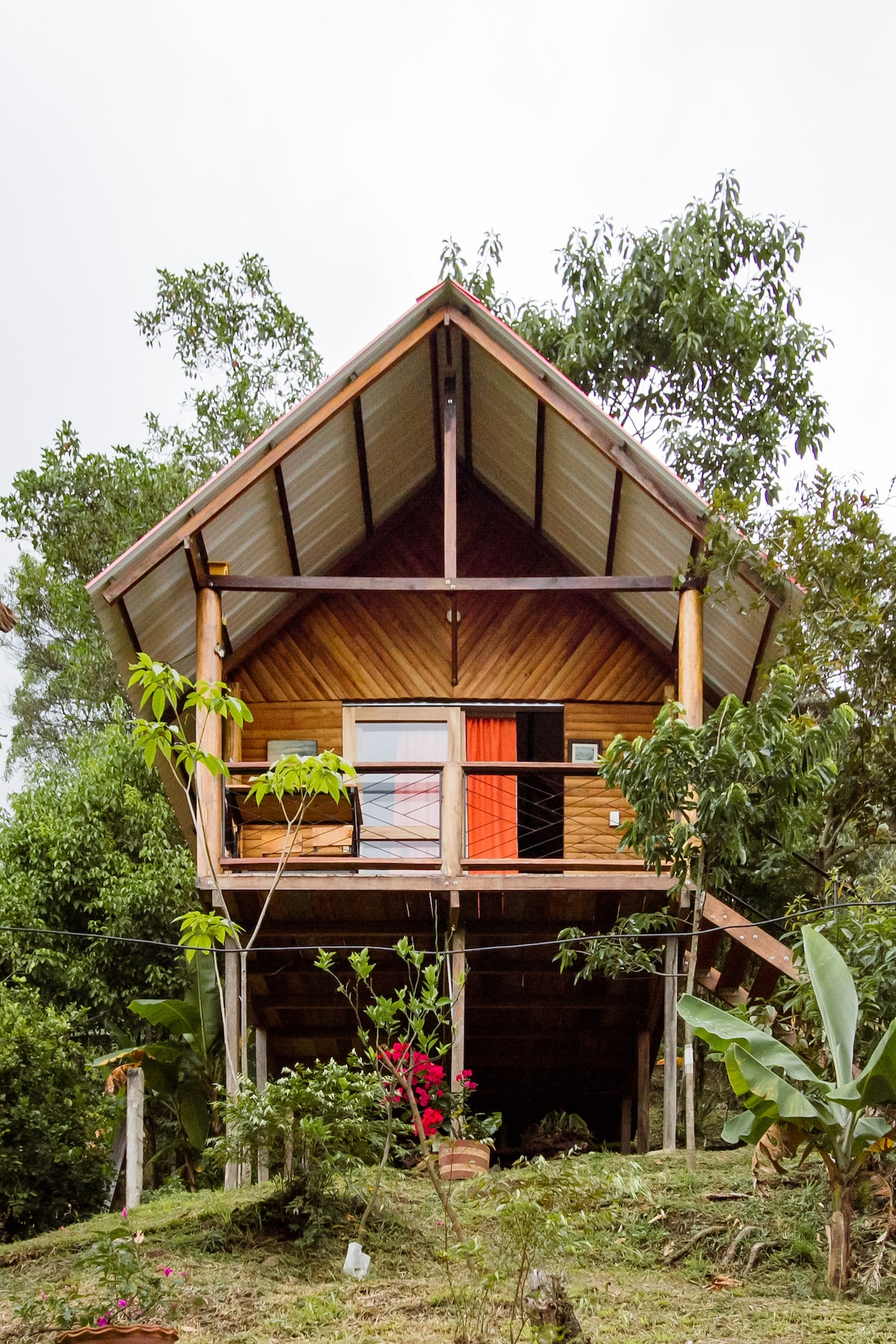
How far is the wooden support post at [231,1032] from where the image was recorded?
35.7ft

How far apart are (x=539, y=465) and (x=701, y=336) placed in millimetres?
7894

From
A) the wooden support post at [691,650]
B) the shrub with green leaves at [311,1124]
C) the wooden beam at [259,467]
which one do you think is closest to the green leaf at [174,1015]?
the wooden beam at [259,467]

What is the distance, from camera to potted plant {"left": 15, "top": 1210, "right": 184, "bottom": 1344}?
7.12 meters

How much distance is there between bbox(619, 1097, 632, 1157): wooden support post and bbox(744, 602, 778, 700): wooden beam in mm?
4884

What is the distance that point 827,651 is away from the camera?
1184 centimetres

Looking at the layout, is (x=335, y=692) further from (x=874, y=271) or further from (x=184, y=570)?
(x=874, y=271)

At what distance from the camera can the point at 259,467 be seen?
12.4 m

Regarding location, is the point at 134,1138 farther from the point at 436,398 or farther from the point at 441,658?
the point at 436,398

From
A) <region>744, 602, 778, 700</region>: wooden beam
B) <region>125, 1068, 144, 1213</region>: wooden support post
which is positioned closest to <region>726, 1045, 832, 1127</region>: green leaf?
<region>744, 602, 778, 700</region>: wooden beam

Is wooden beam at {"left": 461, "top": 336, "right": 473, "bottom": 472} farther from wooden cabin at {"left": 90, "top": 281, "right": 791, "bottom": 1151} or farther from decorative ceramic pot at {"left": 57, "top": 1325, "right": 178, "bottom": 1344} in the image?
decorative ceramic pot at {"left": 57, "top": 1325, "right": 178, "bottom": 1344}

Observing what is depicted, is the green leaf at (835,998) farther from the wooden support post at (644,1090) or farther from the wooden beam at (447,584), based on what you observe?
the wooden support post at (644,1090)

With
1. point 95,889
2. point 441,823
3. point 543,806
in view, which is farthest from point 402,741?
point 95,889

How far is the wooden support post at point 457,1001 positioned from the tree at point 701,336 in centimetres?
1076

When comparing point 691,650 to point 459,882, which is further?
point 691,650
